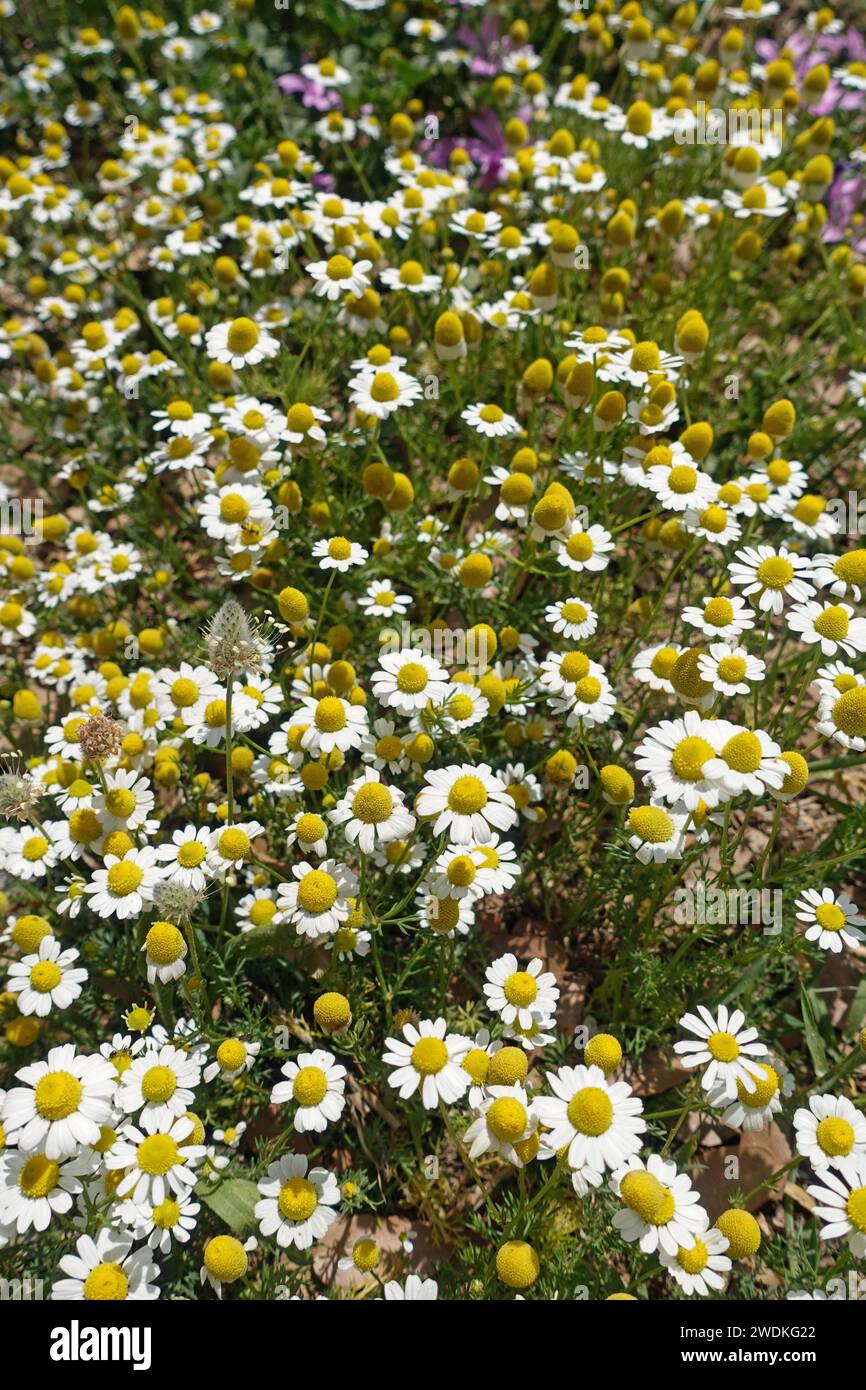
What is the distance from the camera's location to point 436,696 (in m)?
2.73

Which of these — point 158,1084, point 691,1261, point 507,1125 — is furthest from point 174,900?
point 691,1261

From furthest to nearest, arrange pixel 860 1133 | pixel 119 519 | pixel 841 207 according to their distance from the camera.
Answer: pixel 841 207 → pixel 119 519 → pixel 860 1133

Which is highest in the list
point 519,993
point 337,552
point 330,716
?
point 337,552

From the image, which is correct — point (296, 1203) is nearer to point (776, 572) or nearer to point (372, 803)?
point (372, 803)

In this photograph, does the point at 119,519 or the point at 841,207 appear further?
the point at 841,207

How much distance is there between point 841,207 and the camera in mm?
4922

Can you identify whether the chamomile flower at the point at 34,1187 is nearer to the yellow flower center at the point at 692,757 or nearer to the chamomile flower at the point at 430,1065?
the chamomile flower at the point at 430,1065

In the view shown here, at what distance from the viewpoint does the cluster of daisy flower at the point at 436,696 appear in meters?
2.33

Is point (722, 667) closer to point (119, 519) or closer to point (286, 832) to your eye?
point (286, 832)

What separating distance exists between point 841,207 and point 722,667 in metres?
3.54

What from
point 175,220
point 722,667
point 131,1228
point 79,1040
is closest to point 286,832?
point 79,1040

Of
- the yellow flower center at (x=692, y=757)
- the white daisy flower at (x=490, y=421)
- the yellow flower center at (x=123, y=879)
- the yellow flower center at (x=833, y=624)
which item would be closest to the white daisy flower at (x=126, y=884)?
the yellow flower center at (x=123, y=879)

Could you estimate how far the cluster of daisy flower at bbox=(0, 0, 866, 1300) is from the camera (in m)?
2.33
